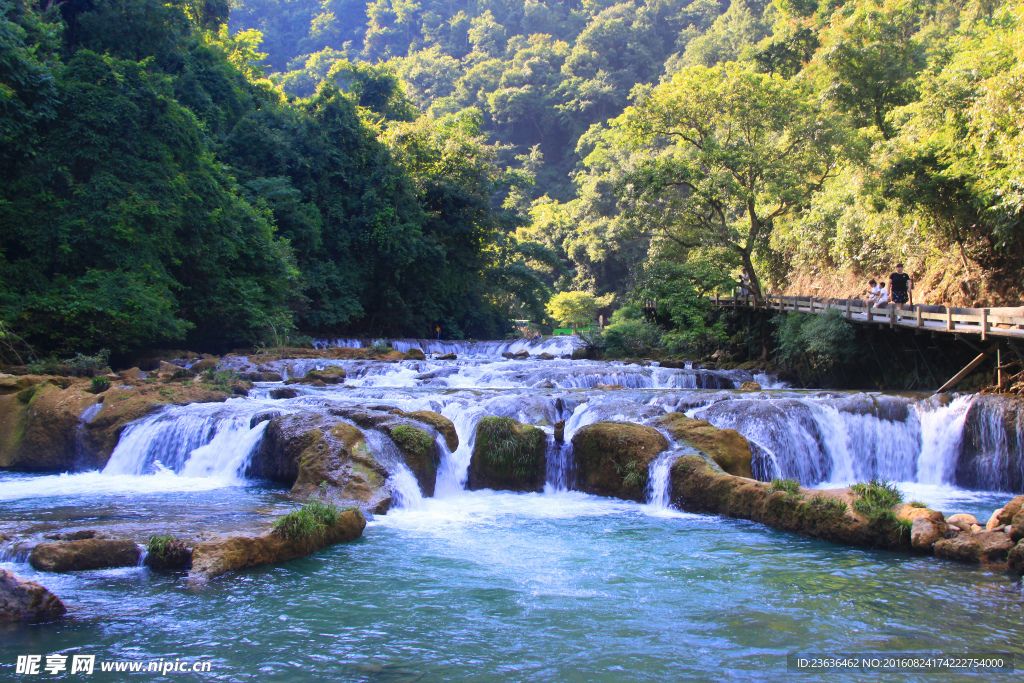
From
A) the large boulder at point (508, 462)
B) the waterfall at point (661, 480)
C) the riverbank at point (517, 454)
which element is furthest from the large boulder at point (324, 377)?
the waterfall at point (661, 480)

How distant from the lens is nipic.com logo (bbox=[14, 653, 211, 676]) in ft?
16.5

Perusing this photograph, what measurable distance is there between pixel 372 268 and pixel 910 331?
21.2 meters

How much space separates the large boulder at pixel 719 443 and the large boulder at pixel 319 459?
4.79 meters

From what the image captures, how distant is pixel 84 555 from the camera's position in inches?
272

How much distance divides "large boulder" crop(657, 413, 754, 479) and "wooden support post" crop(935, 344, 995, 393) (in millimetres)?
7069

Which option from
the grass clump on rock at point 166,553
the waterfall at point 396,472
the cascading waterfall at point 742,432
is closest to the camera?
the grass clump on rock at point 166,553

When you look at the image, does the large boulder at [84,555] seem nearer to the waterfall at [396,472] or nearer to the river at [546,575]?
the river at [546,575]

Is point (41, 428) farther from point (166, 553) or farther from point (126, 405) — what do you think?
point (166, 553)

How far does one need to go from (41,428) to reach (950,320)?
17706mm

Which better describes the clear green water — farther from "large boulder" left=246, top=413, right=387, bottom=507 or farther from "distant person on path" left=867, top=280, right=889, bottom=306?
"distant person on path" left=867, top=280, right=889, bottom=306

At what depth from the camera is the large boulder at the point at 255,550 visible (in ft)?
22.6

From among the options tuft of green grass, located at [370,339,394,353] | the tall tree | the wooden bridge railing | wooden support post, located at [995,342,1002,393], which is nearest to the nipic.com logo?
the wooden bridge railing

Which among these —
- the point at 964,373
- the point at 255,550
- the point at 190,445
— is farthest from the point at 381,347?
the point at 255,550

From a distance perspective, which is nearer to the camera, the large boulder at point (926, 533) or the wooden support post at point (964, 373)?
the large boulder at point (926, 533)
